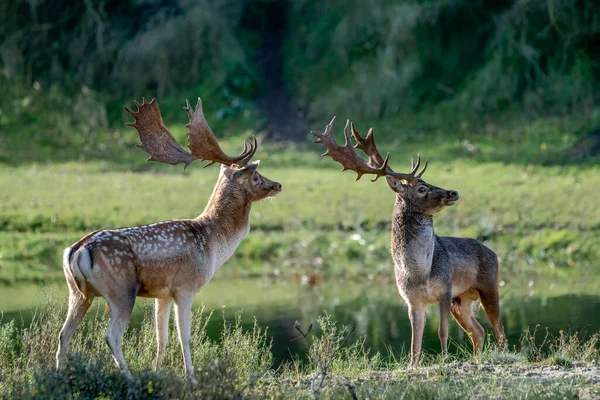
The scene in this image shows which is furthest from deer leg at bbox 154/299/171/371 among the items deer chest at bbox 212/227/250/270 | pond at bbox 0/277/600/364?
pond at bbox 0/277/600/364

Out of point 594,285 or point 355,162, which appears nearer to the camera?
point 355,162

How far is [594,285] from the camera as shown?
58.0 feet

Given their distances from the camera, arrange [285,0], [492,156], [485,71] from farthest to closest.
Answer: [285,0] < [485,71] < [492,156]

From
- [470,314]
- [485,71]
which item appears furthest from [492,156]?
[470,314]

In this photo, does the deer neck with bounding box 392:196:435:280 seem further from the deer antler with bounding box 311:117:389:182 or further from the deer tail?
the deer tail

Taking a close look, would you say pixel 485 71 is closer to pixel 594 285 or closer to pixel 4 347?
pixel 594 285

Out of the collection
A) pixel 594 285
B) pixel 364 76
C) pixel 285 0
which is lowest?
pixel 594 285

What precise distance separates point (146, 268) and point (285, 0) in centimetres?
2424

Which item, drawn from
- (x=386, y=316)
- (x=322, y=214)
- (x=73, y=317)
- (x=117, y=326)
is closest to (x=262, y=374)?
(x=117, y=326)

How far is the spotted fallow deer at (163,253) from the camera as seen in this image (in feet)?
31.7

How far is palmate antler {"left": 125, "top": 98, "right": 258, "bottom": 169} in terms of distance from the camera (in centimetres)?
1126

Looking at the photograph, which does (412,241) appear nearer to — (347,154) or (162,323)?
(347,154)

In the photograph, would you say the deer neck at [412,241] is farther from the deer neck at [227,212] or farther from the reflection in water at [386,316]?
the reflection in water at [386,316]

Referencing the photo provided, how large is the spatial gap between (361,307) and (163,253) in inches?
289
